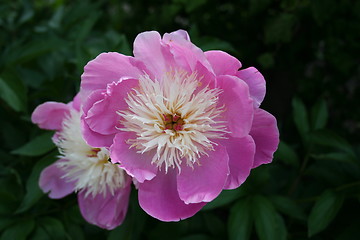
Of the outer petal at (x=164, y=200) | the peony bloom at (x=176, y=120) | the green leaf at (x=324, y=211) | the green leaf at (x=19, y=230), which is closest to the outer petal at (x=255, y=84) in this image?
the peony bloom at (x=176, y=120)

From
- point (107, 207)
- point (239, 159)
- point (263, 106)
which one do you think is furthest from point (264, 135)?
point (263, 106)

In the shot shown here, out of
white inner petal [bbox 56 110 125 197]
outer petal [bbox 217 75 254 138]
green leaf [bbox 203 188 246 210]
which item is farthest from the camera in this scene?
green leaf [bbox 203 188 246 210]

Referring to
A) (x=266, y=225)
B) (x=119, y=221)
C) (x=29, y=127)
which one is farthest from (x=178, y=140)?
(x=29, y=127)

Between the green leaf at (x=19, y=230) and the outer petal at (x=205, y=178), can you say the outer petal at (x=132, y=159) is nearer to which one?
the outer petal at (x=205, y=178)

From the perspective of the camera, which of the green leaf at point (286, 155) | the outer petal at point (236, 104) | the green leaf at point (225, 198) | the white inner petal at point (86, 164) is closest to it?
the outer petal at point (236, 104)

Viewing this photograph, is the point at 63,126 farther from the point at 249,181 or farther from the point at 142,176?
the point at 249,181

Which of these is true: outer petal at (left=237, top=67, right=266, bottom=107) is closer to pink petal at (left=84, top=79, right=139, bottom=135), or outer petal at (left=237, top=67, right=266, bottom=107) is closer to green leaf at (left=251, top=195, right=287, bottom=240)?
pink petal at (left=84, top=79, right=139, bottom=135)

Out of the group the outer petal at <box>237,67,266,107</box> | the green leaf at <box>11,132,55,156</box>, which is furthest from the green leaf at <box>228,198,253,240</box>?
the green leaf at <box>11,132,55,156</box>
